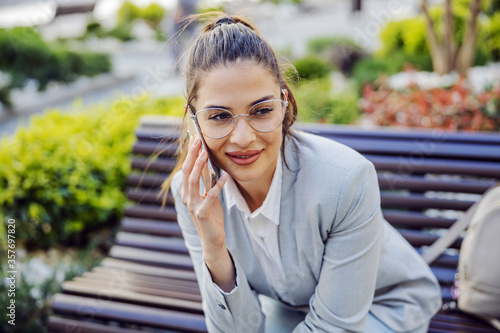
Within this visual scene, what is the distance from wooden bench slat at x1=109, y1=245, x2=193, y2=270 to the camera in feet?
8.80

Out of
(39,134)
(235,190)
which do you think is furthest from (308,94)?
(235,190)

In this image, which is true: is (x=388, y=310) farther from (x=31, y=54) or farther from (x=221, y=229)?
(x=31, y=54)

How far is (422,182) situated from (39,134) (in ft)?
9.47

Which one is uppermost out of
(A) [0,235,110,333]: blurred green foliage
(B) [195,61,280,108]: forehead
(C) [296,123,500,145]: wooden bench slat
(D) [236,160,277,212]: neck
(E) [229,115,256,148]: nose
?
(B) [195,61,280,108]: forehead

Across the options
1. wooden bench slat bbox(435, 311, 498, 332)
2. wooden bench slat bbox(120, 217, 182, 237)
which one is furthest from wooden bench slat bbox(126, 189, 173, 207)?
wooden bench slat bbox(435, 311, 498, 332)

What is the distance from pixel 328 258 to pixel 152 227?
1.41 m

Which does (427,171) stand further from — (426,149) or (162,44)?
(162,44)

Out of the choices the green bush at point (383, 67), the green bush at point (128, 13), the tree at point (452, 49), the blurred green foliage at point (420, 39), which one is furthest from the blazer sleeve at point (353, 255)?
the green bush at point (128, 13)

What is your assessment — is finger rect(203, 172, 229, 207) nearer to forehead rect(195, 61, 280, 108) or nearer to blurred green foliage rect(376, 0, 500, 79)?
forehead rect(195, 61, 280, 108)

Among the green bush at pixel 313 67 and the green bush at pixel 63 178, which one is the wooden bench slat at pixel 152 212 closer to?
the green bush at pixel 63 178

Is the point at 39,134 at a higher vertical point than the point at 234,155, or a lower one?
lower

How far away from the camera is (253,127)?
157 cm

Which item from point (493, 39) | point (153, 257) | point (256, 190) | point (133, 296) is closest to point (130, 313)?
point (133, 296)

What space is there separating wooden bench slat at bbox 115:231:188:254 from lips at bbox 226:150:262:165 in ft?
4.11
